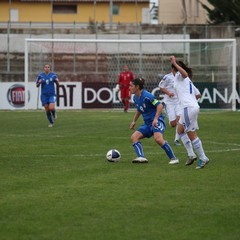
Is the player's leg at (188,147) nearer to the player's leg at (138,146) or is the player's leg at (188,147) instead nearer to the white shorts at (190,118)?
the white shorts at (190,118)

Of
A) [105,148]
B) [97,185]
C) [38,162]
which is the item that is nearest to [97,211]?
[97,185]

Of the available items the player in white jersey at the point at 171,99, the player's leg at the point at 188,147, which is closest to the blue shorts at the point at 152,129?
the player's leg at the point at 188,147

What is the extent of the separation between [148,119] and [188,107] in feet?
3.98

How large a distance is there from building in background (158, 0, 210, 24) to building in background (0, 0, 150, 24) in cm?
216

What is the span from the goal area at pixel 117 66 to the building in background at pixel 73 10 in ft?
73.1

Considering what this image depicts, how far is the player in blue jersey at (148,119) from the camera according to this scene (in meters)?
16.0

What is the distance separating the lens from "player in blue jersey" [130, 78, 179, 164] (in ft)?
52.6

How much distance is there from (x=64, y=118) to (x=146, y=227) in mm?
24292

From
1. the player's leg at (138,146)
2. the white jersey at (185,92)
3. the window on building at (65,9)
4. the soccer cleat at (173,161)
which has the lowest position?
the soccer cleat at (173,161)

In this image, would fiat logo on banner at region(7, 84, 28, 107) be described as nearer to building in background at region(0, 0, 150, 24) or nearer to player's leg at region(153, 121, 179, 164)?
building in background at region(0, 0, 150, 24)

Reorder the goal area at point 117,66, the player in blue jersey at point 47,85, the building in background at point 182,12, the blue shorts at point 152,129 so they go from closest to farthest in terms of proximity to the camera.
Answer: the blue shorts at point 152,129 < the player in blue jersey at point 47,85 < the goal area at point 117,66 < the building in background at point 182,12

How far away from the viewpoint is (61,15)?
71.1 meters

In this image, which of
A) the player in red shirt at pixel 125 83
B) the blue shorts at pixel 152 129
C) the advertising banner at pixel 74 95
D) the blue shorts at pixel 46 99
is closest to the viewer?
the blue shorts at pixel 152 129

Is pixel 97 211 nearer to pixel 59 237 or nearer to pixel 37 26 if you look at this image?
pixel 59 237
